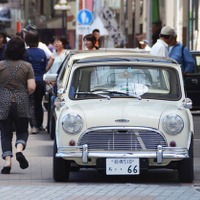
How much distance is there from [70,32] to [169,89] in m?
47.0

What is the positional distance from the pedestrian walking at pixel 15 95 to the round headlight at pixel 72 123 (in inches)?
40.6

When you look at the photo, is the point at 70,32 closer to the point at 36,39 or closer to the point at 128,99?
the point at 36,39

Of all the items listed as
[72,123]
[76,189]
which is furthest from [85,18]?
[76,189]

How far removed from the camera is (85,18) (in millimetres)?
36219

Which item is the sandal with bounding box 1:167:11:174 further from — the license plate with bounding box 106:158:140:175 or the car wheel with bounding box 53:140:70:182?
the license plate with bounding box 106:158:140:175

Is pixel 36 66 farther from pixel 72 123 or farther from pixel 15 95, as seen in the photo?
pixel 72 123

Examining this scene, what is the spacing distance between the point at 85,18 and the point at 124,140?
932 inches

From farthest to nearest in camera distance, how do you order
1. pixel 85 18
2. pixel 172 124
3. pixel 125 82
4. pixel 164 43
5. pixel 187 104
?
1. pixel 85 18
2. pixel 164 43
3. pixel 125 82
4. pixel 187 104
5. pixel 172 124

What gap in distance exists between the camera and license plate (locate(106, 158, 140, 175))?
1272 cm

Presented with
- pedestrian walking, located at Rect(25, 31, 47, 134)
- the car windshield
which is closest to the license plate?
the car windshield

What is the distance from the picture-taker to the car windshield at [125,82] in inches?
543

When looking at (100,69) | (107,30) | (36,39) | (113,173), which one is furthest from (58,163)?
(107,30)

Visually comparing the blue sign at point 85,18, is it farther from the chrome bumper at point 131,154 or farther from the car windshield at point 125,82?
the chrome bumper at point 131,154

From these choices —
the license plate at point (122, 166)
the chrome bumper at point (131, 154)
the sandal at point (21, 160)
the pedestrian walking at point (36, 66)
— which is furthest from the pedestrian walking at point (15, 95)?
the pedestrian walking at point (36, 66)
